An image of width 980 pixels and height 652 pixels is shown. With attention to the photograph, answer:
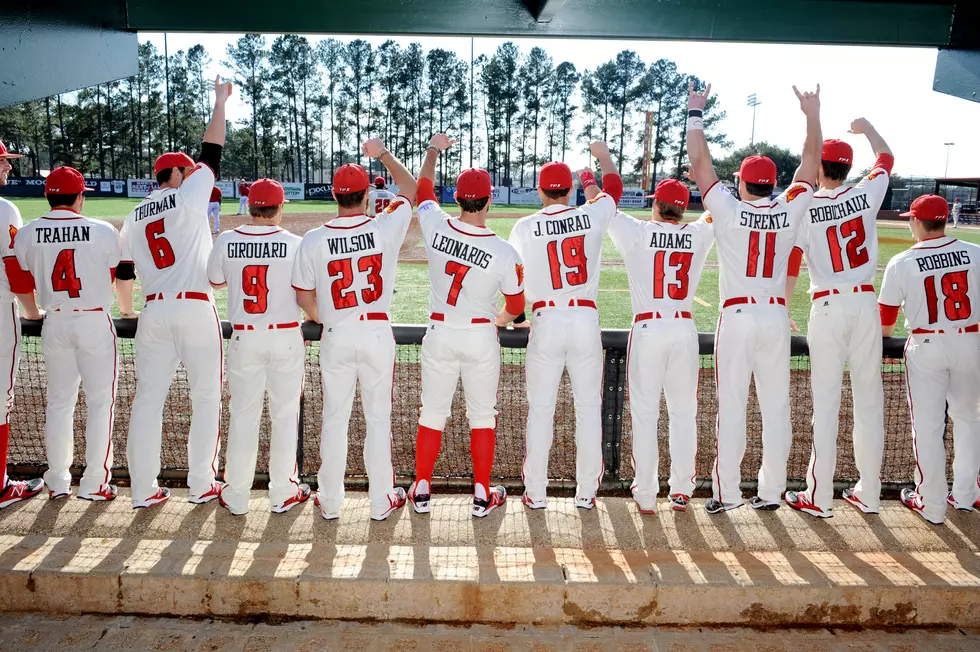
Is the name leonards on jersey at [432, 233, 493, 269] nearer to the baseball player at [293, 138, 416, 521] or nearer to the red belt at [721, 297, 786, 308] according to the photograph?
the baseball player at [293, 138, 416, 521]

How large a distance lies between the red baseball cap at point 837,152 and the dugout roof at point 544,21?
62 cm

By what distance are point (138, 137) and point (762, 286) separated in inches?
2587

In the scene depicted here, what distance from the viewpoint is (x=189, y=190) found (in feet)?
14.5


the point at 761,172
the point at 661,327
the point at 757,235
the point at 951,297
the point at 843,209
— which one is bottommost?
the point at 661,327

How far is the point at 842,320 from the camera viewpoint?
14.6ft

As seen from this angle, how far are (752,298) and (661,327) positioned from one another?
598 mm

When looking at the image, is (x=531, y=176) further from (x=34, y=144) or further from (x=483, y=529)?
(x=483, y=529)

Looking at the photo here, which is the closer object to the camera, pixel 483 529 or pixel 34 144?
pixel 483 529

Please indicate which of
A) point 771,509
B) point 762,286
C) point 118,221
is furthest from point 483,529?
→ point 118,221

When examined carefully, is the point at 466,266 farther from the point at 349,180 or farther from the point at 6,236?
the point at 6,236

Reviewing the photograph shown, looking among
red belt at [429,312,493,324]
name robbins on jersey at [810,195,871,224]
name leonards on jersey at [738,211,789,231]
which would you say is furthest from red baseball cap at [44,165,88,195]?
name robbins on jersey at [810,195,871,224]

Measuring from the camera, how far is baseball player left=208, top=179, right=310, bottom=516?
171 inches

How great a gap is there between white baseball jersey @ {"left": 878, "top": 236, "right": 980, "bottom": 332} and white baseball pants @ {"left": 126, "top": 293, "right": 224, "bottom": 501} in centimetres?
419

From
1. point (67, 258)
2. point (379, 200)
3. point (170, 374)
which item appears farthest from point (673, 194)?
point (379, 200)
